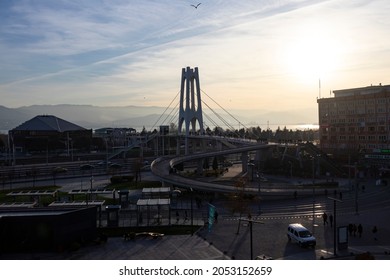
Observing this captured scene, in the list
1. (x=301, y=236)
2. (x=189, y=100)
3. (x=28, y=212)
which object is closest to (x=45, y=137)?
(x=189, y=100)

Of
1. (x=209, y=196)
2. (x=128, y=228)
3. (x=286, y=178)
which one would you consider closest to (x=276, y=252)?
(x=128, y=228)

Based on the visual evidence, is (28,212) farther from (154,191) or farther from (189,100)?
(189,100)

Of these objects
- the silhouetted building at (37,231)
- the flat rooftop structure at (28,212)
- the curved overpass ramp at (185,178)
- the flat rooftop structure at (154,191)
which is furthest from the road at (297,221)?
the flat rooftop structure at (28,212)

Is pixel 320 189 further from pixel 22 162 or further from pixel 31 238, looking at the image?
pixel 22 162

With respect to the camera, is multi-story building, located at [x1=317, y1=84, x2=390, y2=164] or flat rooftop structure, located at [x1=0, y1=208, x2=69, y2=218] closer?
flat rooftop structure, located at [x1=0, y1=208, x2=69, y2=218]

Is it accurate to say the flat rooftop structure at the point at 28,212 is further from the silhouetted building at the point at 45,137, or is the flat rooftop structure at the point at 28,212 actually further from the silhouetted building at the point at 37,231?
the silhouetted building at the point at 45,137

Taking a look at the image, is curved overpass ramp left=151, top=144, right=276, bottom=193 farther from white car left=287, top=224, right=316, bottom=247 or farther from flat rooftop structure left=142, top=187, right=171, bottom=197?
white car left=287, top=224, right=316, bottom=247

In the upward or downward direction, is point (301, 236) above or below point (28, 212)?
below

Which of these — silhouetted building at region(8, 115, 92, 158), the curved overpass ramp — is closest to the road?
the curved overpass ramp
